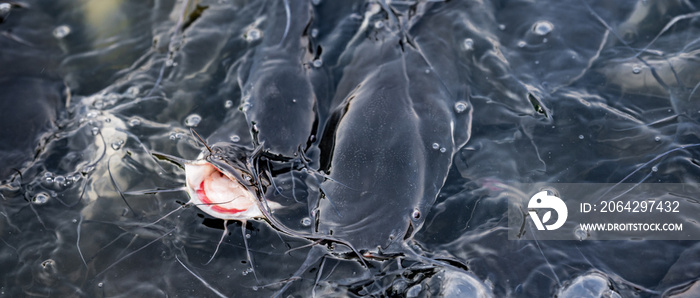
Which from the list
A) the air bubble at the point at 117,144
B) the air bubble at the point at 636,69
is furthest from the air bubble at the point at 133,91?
the air bubble at the point at 636,69

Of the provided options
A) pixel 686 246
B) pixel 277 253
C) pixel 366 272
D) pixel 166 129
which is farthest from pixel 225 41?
pixel 686 246

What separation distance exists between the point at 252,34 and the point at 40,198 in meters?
1.54

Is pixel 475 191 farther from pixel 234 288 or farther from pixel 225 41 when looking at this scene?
pixel 225 41

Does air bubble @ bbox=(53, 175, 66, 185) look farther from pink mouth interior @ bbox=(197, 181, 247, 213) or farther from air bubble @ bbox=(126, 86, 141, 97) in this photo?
pink mouth interior @ bbox=(197, 181, 247, 213)

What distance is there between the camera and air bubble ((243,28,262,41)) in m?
3.58

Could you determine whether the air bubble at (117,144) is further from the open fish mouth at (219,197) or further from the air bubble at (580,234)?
the air bubble at (580,234)

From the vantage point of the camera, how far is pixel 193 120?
331 cm

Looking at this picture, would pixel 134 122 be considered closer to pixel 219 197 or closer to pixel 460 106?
pixel 219 197

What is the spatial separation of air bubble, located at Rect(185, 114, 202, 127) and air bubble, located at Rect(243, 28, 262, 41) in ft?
2.05

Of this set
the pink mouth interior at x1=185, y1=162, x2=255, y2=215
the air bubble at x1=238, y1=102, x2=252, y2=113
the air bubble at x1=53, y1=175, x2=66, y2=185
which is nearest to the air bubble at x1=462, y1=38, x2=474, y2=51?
the air bubble at x1=238, y1=102, x2=252, y2=113

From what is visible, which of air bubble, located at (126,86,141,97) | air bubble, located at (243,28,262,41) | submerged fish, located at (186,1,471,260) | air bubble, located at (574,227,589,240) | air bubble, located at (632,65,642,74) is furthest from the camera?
air bubble, located at (243,28,262,41)

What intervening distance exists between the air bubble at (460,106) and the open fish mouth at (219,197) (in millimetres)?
1286

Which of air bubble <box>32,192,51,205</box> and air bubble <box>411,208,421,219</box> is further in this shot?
air bubble <box>32,192,51,205</box>

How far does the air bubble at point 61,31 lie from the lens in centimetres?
360
